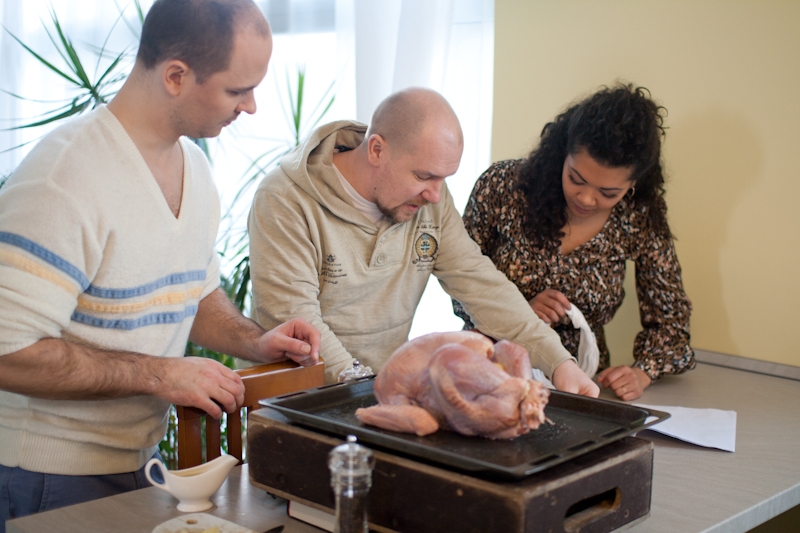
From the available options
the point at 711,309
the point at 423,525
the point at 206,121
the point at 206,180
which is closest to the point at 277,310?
the point at 206,180

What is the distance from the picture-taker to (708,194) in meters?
2.31

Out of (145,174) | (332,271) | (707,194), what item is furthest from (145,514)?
(707,194)

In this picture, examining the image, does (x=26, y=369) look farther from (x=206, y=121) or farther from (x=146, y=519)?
(x=206, y=121)

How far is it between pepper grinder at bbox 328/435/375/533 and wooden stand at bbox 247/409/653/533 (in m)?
0.11

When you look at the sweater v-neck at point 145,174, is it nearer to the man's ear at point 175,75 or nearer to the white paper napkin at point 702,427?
the man's ear at point 175,75

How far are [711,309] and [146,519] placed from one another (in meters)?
1.85

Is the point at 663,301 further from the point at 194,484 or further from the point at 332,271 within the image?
the point at 194,484

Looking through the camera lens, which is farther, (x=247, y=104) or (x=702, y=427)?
(x=702, y=427)

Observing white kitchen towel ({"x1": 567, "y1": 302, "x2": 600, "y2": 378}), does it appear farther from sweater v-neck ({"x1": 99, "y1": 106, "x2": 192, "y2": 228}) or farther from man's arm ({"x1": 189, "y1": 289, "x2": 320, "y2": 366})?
sweater v-neck ({"x1": 99, "y1": 106, "x2": 192, "y2": 228})

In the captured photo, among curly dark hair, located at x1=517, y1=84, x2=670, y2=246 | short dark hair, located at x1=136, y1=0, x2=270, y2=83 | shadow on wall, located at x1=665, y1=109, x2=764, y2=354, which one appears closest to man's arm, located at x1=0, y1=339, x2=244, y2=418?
short dark hair, located at x1=136, y1=0, x2=270, y2=83

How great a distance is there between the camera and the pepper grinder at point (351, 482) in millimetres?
773

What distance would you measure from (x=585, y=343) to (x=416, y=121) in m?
0.75

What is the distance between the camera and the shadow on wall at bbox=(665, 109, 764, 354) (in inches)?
87.8

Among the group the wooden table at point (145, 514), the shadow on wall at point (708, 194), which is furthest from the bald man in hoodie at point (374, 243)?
the shadow on wall at point (708, 194)
